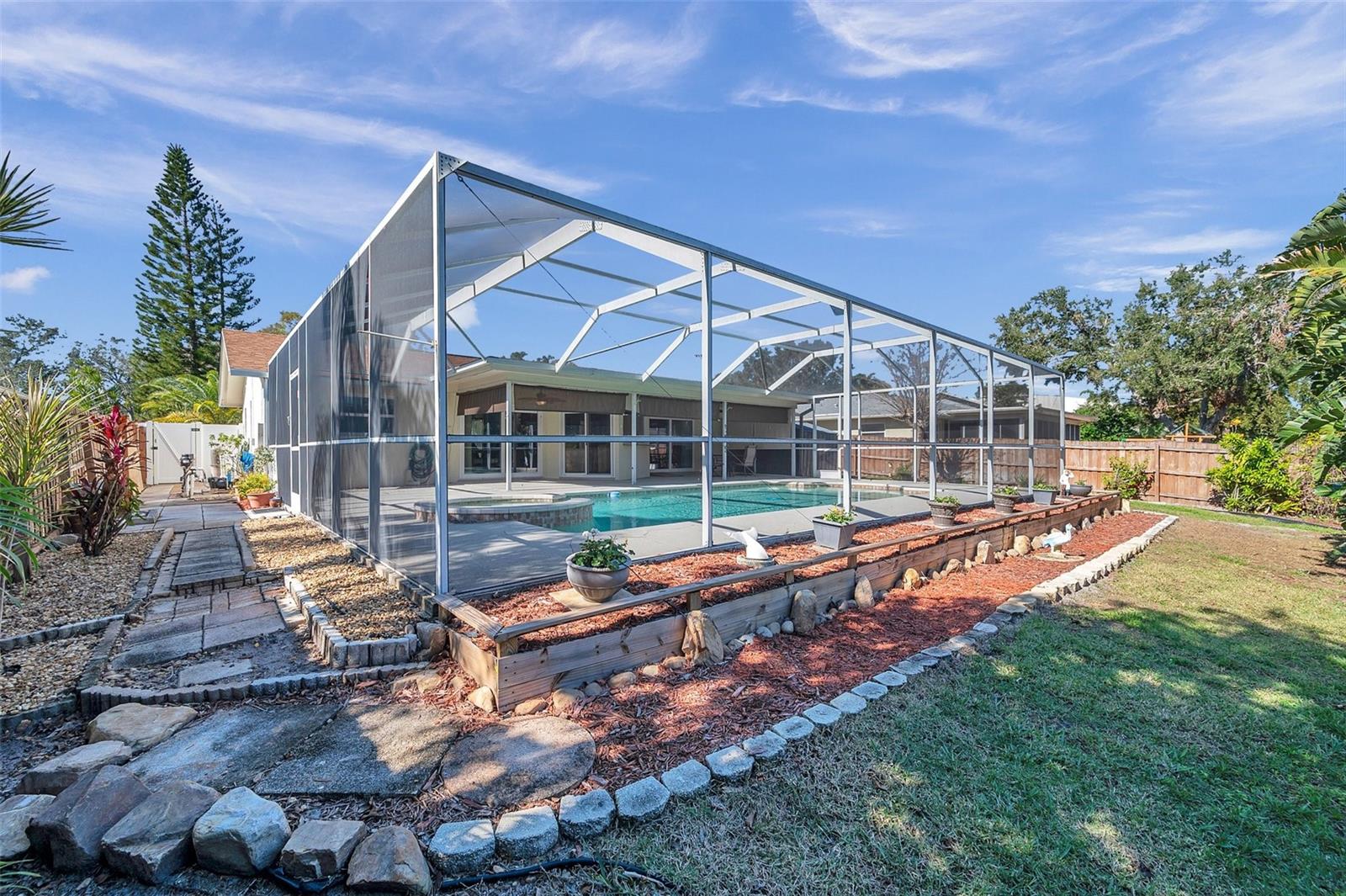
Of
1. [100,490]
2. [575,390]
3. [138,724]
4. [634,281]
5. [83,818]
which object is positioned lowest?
[138,724]

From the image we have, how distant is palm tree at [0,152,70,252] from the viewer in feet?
6.37

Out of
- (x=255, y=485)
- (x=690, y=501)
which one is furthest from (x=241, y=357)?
(x=690, y=501)

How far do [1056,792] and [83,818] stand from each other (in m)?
3.47

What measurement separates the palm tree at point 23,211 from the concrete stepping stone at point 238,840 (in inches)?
81.9

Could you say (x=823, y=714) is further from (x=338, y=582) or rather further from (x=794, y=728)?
(x=338, y=582)

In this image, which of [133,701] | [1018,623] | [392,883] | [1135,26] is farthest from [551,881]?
[1135,26]

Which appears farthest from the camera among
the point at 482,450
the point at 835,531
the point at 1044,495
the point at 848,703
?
the point at 482,450

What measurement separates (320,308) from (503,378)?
561cm

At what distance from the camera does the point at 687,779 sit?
6.95ft

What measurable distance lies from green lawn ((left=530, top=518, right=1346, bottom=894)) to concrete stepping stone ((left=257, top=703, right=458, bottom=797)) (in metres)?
0.87

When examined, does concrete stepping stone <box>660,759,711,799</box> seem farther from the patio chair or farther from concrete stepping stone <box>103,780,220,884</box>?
the patio chair

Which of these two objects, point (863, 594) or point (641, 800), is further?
point (863, 594)

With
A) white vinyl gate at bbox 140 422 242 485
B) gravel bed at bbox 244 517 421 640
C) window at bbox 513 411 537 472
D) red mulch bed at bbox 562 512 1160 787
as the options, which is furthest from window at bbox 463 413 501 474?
red mulch bed at bbox 562 512 1160 787

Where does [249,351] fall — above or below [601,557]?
above
